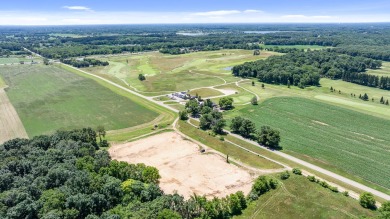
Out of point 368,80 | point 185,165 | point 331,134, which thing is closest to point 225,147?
point 185,165

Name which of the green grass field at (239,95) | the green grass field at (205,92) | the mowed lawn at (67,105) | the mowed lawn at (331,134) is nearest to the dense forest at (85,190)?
the mowed lawn at (331,134)

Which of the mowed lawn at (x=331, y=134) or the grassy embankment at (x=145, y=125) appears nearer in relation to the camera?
the mowed lawn at (x=331, y=134)

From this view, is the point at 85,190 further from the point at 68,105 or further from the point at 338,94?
the point at 338,94

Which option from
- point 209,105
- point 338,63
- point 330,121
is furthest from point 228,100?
point 338,63

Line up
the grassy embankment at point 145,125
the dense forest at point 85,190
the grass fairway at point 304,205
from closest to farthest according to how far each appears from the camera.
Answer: the dense forest at point 85,190 → the grass fairway at point 304,205 → the grassy embankment at point 145,125

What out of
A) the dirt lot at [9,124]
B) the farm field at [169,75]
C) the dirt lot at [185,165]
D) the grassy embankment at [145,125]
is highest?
the farm field at [169,75]

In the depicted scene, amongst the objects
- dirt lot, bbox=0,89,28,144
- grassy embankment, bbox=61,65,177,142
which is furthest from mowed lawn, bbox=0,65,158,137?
grassy embankment, bbox=61,65,177,142

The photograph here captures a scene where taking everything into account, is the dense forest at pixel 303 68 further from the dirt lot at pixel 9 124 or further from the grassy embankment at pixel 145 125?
the dirt lot at pixel 9 124

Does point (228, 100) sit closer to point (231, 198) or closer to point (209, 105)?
point (209, 105)
